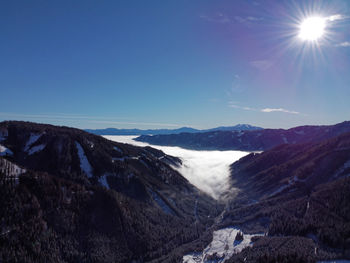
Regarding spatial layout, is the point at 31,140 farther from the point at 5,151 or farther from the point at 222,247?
the point at 222,247

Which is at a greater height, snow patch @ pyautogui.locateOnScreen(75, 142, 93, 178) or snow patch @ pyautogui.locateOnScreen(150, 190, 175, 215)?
snow patch @ pyautogui.locateOnScreen(75, 142, 93, 178)

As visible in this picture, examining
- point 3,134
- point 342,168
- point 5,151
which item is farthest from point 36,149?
point 342,168

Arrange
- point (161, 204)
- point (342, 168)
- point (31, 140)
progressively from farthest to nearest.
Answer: point (342, 168) → point (161, 204) → point (31, 140)

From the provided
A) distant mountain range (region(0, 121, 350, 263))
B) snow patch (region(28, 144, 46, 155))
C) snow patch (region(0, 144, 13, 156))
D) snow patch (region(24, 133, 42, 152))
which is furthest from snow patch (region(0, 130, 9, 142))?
snow patch (region(28, 144, 46, 155))

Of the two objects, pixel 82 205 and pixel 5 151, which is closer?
pixel 82 205

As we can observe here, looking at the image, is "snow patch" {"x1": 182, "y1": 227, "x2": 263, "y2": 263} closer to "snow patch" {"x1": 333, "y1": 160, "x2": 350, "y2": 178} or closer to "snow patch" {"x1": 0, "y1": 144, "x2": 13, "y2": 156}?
"snow patch" {"x1": 333, "y1": 160, "x2": 350, "y2": 178}

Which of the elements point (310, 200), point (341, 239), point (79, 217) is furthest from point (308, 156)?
point (79, 217)
